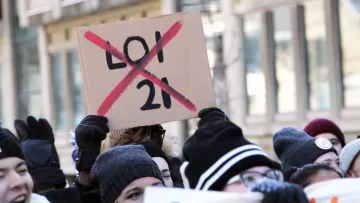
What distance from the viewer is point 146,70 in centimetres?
502

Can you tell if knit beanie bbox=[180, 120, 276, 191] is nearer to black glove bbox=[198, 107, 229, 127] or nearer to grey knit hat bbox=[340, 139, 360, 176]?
black glove bbox=[198, 107, 229, 127]

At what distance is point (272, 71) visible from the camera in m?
12.2

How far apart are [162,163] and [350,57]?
644 cm

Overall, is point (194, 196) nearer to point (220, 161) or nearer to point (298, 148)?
point (220, 161)

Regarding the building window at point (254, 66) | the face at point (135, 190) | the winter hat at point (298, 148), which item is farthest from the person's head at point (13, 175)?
the building window at point (254, 66)

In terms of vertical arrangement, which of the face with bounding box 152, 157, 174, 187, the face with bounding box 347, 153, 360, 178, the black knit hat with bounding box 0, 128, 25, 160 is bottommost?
the face with bounding box 347, 153, 360, 178

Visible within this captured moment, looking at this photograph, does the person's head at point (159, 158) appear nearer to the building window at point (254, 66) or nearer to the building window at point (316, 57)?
the building window at point (316, 57)

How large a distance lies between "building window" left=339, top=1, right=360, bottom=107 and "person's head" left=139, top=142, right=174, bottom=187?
619cm

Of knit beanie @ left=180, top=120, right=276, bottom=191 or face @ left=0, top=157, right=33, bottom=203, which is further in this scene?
face @ left=0, top=157, right=33, bottom=203

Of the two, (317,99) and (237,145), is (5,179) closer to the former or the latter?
(237,145)

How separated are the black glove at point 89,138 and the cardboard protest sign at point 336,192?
1.46 metres

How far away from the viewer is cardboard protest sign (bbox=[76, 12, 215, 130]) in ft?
16.1

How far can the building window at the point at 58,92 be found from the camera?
18.0 m

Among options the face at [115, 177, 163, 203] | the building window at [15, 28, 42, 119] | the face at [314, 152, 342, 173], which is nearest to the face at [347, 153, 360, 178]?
the face at [314, 152, 342, 173]
